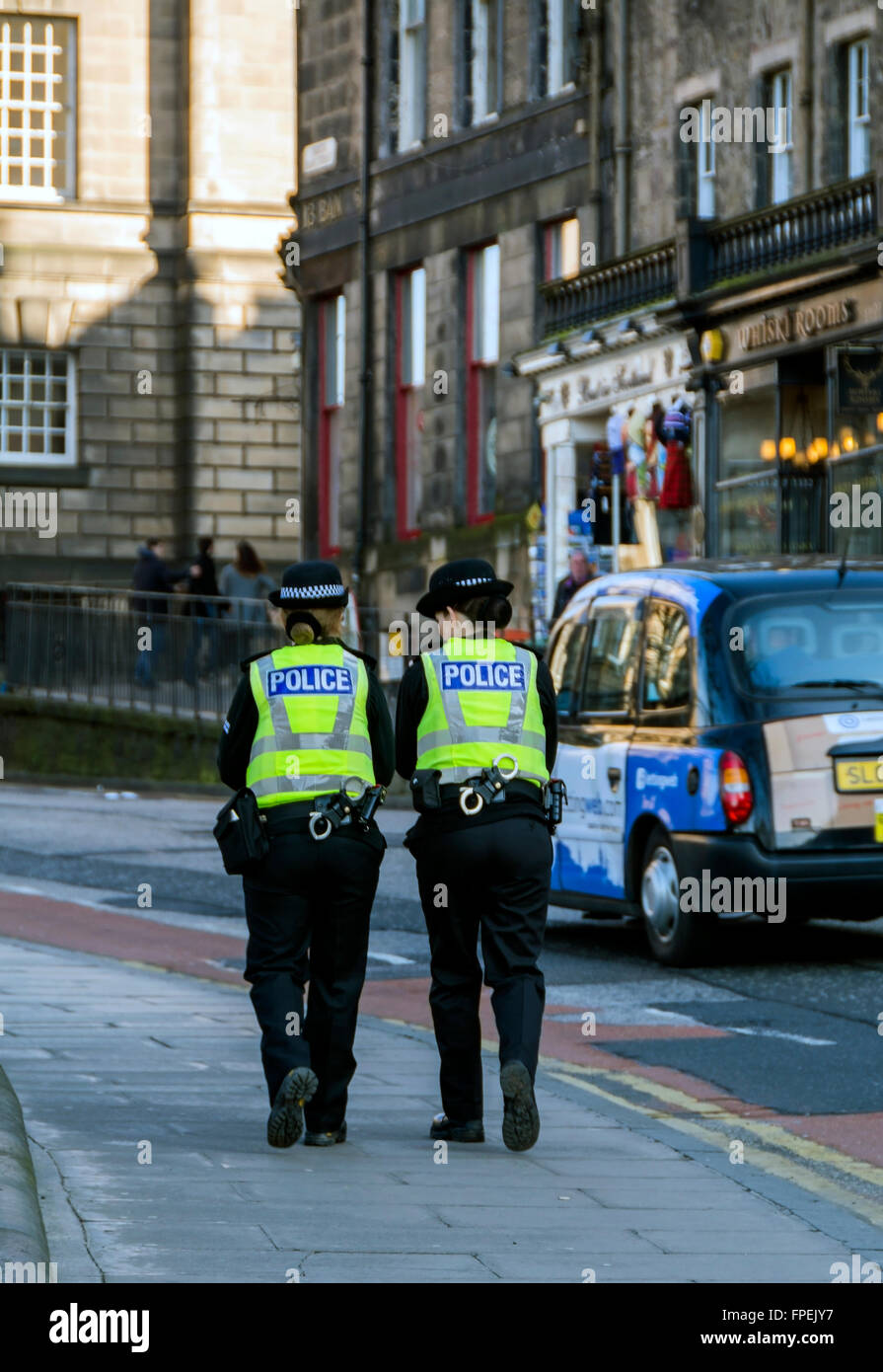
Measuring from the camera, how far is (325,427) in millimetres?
39750

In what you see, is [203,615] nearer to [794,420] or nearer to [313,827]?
[794,420]

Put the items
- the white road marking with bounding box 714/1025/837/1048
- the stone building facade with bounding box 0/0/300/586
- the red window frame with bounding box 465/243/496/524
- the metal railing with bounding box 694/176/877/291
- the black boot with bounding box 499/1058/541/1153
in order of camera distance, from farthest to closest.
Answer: the stone building facade with bounding box 0/0/300/586 < the red window frame with bounding box 465/243/496/524 < the metal railing with bounding box 694/176/877/291 < the white road marking with bounding box 714/1025/837/1048 < the black boot with bounding box 499/1058/541/1153

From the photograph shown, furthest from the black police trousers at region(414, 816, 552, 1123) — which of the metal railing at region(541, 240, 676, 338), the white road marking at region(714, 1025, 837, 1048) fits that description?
the metal railing at region(541, 240, 676, 338)

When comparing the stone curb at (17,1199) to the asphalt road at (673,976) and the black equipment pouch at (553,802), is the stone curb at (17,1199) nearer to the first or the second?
the black equipment pouch at (553,802)

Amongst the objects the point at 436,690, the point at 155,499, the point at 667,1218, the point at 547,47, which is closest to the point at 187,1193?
the point at 667,1218

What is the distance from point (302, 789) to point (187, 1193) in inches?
59.5

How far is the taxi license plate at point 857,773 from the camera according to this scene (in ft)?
42.6

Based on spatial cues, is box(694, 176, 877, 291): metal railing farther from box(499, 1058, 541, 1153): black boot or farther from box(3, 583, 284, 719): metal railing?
box(499, 1058, 541, 1153): black boot

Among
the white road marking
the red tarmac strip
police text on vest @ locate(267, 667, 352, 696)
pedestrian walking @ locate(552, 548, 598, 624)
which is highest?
pedestrian walking @ locate(552, 548, 598, 624)

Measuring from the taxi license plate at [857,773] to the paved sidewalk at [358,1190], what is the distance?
297 centimetres

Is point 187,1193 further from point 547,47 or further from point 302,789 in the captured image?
point 547,47

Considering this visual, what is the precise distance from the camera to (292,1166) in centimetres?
814

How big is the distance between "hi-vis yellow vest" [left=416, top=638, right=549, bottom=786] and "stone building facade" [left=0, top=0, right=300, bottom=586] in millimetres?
37623

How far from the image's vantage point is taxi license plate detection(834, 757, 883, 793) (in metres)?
13.0
